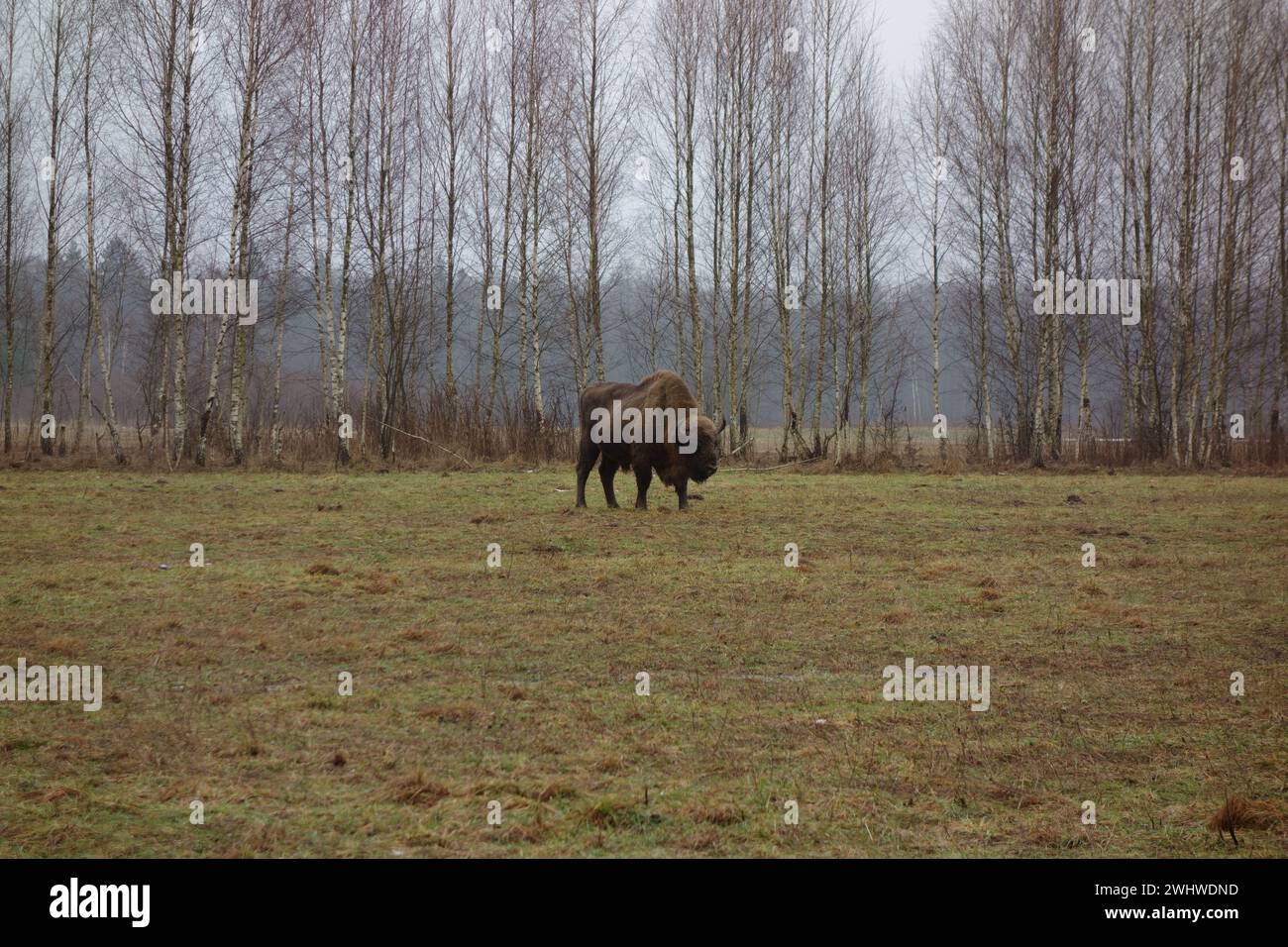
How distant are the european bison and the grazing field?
92.7 inches

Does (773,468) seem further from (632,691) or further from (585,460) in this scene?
(632,691)

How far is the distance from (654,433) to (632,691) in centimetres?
966

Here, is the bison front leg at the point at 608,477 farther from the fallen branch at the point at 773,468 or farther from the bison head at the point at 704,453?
the fallen branch at the point at 773,468

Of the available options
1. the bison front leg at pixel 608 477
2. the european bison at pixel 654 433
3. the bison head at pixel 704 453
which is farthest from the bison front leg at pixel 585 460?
the bison head at pixel 704 453

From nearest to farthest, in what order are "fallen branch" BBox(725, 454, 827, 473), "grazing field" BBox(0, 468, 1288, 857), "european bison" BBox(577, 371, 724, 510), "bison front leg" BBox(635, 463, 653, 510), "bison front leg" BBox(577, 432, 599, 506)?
"grazing field" BBox(0, 468, 1288, 857), "european bison" BBox(577, 371, 724, 510), "bison front leg" BBox(635, 463, 653, 510), "bison front leg" BBox(577, 432, 599, 506), "fallen branch" BBox(725, 454, 827, 473)

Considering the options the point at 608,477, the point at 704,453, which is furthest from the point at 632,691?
the point at 608,477

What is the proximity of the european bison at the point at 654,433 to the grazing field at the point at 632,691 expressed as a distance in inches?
92.7

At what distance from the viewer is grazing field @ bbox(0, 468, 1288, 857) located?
4.11 m

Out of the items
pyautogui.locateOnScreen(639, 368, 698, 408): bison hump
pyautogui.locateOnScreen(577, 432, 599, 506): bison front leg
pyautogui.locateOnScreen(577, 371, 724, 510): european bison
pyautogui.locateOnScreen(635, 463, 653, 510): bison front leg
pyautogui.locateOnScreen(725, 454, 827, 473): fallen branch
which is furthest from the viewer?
pyautogui.locateOnScreen(725, 454, 827, 473): fallen branch

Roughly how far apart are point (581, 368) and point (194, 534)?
21559 mm

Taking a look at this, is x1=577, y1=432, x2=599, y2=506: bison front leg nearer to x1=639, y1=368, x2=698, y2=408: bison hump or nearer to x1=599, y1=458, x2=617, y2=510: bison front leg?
x1=599, y1=458, x2=617, y2=510: bison front leg

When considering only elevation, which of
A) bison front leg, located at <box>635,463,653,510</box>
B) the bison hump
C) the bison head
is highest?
the bison hump

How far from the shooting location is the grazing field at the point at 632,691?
13.5 feet

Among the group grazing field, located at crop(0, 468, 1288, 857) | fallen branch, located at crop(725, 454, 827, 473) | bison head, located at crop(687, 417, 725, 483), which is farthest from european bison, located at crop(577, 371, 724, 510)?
fallen branch, located at crop(725, 454, 827, 473)
